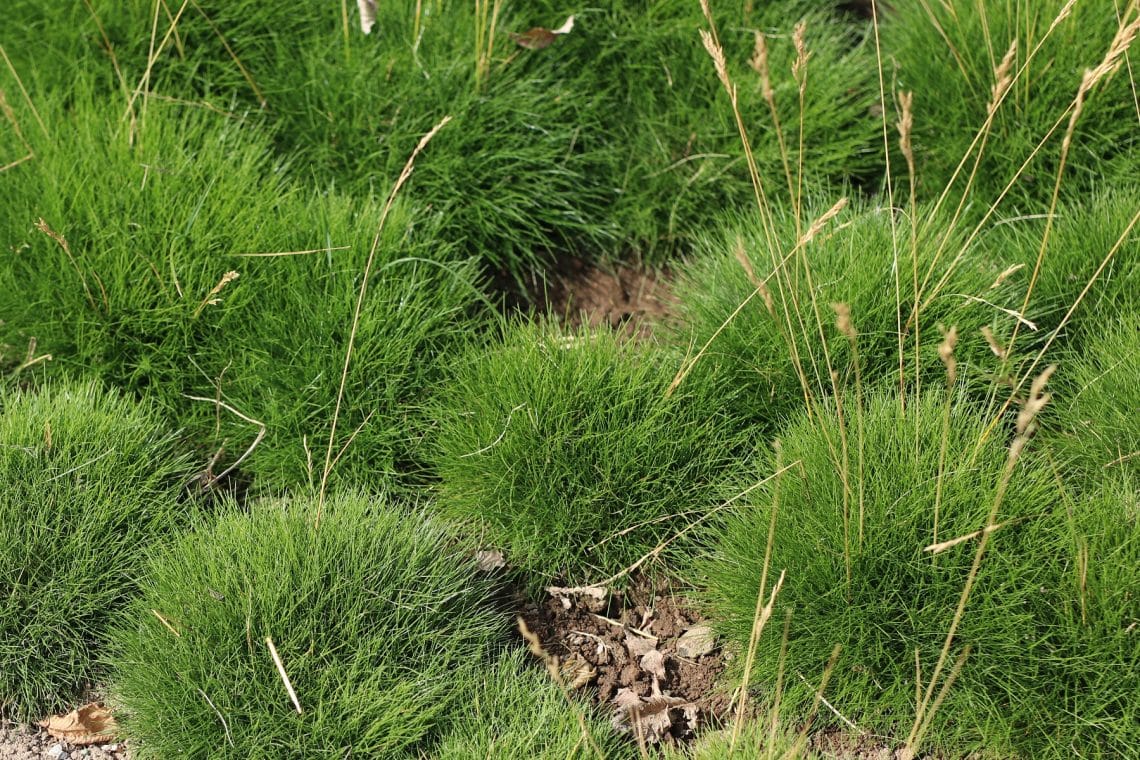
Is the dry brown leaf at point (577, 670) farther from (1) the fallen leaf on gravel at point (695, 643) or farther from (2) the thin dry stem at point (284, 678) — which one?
(2) the thin dry stem at point (284, 678)

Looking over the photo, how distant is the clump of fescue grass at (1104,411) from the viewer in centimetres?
274

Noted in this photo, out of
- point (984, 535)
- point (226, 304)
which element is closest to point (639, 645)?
point (984, 535)

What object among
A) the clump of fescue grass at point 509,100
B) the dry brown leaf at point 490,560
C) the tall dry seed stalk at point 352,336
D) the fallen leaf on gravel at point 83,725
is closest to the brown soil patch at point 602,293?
the clump of fescue grass at point 509,100

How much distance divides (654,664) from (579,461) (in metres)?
0.54

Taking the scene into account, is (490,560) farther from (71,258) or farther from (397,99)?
(397,99)

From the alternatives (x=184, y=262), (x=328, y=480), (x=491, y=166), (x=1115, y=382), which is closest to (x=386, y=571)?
(x=328, y=480)

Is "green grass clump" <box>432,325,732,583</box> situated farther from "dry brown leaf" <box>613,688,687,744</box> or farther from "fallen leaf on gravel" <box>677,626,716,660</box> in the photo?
"dry brown leaf" <box>613,688,687,744</box>

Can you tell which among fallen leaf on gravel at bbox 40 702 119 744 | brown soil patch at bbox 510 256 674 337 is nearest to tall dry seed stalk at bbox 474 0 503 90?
brown soil patch at bbox 510 256 674 337

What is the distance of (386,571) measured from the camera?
8.43 feet

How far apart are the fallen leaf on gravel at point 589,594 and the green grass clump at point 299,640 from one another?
0.83 feet

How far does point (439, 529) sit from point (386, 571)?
27 cm

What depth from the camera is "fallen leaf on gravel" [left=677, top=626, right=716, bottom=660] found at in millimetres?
2795

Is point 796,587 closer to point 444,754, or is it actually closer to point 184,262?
point 444,754

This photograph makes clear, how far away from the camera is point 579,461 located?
2854 millimetres
